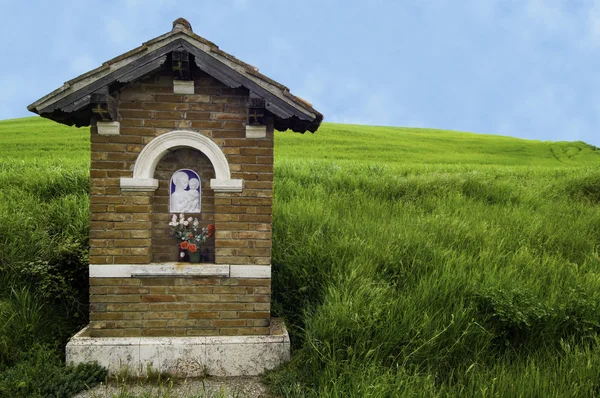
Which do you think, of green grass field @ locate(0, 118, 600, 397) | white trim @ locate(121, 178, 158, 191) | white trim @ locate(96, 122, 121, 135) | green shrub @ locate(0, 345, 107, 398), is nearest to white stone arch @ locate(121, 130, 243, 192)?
white trim @ locate(121, 178, 158, 191)

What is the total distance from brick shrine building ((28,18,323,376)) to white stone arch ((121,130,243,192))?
0.04 feet

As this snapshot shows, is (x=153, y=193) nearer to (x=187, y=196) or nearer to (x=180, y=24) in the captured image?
(x=187, y=196)

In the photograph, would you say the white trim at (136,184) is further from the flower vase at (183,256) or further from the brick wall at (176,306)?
the brick wall at (176,306)

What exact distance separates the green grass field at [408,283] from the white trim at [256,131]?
1.84m

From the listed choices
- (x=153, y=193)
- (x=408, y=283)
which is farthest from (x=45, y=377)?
(x=408, y=283)

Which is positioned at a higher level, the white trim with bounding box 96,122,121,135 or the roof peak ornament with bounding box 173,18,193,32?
the roof peak ornament with bounding box 173,18,193,32

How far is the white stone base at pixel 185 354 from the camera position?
436 centimetres

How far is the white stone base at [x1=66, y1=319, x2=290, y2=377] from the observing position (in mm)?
4359

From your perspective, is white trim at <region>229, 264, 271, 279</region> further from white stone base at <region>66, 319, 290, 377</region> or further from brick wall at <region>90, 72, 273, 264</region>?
white stone base at <region>66, 319, 290, 377</region>

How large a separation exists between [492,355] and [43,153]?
16765mm

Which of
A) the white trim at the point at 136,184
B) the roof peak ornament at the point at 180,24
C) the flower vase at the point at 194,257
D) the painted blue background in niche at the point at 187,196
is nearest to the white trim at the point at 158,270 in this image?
the flower vase at the point at 194,257

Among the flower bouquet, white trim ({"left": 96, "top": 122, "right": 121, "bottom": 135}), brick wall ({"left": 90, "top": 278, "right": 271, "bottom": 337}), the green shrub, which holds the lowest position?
the green shrub

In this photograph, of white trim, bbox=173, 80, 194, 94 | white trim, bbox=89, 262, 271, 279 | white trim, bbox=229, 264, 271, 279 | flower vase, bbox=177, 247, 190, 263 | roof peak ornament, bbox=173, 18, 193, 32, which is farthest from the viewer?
flower vase, bbox=177, 247, 190, 263

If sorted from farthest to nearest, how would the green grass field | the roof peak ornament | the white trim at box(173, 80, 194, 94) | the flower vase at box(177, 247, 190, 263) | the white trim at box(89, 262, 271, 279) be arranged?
the flower vase at box(177, 247, 190, 263), the white trim at box(89, 262, 271, 279), the white trim at box(173, 80, 194, 94), the roof peak ornament, the green grass field
